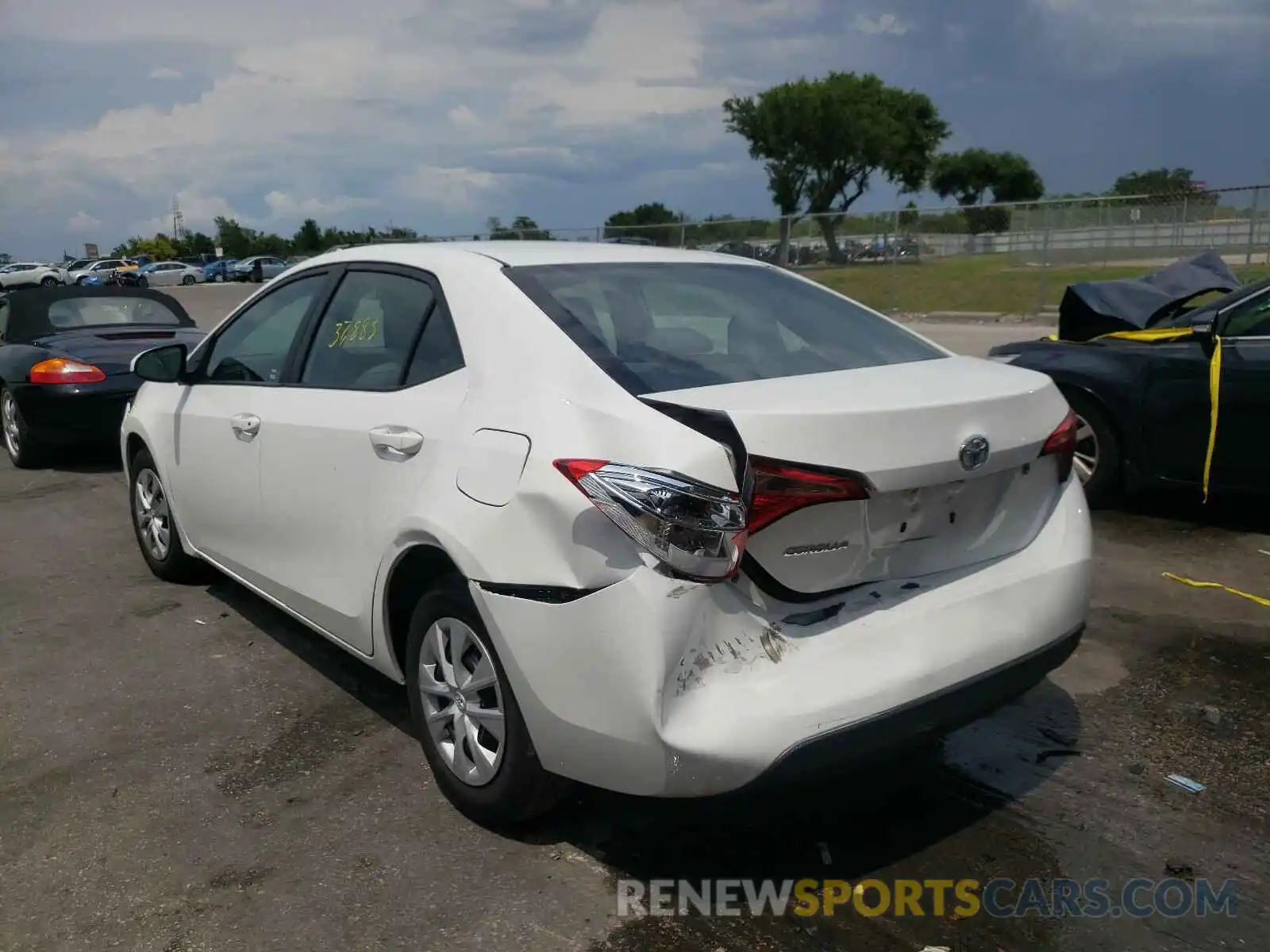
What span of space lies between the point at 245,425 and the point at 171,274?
65.3 meters

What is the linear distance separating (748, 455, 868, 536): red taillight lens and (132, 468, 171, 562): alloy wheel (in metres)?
3.70

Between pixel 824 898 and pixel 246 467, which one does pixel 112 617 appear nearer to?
pixel 246 467

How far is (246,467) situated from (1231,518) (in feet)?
17.8

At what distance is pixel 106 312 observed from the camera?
9.41 metres

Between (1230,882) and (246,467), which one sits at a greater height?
(246,467)

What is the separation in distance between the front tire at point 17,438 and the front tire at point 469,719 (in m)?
6.79

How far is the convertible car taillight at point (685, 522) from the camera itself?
8.08 ft

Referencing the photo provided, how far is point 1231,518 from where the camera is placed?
6.32 meters

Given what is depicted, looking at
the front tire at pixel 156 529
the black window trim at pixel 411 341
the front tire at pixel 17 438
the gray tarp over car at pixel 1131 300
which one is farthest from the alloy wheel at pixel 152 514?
the gray tarp over car at pixel 1131 300

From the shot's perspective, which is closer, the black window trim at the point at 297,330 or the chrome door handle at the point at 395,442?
the chrome door handle at the point at 395,442

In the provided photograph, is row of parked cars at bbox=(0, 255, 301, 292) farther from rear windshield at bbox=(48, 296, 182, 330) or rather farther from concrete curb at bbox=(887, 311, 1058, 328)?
rear windshield at bbox=(48, 296, 182, 330)

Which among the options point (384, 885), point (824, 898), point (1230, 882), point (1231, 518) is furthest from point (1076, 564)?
point (1231, 518)

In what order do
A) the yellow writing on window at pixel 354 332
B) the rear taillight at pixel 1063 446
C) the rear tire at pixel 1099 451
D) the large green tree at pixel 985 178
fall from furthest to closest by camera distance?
the large green tree at pixel 985 178, the rear tire at pixel 1099 451, the yellow writing on window at pixel 354 332, the rear taillight at pixel 1063 446

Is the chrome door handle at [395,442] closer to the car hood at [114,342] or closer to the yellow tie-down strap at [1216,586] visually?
the yellow tie-down strap at [1216,586]
